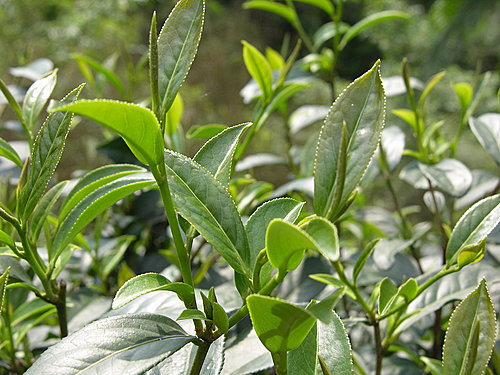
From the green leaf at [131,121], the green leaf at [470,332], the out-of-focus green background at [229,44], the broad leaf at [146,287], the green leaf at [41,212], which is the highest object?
the green leaf at [131,121]

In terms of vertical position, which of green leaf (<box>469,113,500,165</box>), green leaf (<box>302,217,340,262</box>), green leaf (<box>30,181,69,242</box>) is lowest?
green leaf (<box>469,113,500,165</box>)

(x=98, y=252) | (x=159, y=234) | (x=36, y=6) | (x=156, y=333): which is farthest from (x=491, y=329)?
(x=36, y=6)

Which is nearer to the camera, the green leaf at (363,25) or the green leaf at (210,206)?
the green leaf at (210,206)

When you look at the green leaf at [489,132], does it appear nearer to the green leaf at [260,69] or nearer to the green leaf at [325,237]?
the green leaf at [260,69]

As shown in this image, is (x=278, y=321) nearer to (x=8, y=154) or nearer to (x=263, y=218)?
(x=263, y=218)

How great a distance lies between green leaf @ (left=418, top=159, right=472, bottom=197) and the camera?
2.13 feet

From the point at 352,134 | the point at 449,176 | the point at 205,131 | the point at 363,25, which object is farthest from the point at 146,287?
the point at 363,25

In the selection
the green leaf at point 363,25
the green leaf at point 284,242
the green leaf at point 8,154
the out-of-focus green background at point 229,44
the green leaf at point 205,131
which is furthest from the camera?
the out-of-focus green background at point 229,44

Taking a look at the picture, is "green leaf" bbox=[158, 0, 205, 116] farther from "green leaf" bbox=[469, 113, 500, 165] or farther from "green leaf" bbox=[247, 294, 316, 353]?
"green leaf" bbox=[469, 113, 500, 165]

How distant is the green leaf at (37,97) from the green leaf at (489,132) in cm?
47

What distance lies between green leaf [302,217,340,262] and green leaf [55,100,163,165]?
3.8 inches

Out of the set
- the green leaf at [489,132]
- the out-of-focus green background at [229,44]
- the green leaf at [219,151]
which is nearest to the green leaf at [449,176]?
the green leaf at [489,132]

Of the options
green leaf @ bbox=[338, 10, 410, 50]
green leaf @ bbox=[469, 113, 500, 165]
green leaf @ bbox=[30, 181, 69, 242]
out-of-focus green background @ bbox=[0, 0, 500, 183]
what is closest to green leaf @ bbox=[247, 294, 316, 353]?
green leaf @ bbox=[30, 181, 69, 242]

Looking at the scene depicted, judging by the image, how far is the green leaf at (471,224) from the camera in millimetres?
394
